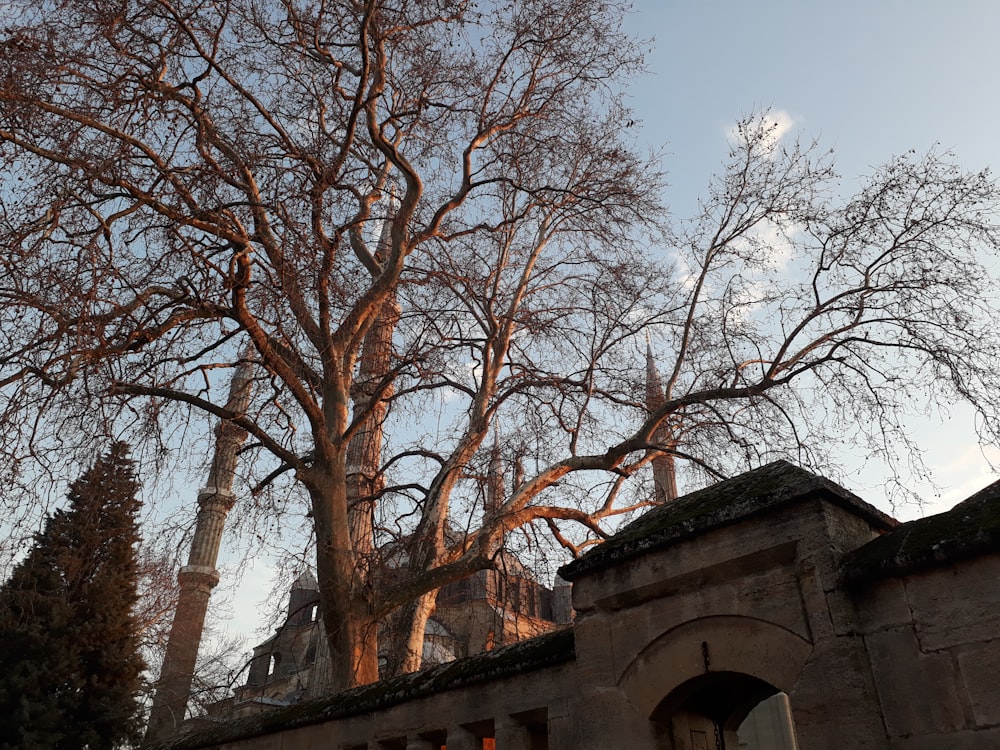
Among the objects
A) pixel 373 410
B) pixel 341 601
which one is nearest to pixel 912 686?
pixel 341 601

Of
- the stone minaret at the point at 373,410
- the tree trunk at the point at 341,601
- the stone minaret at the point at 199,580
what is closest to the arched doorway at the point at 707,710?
the tree trunk at the point at 341,601

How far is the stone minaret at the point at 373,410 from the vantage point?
12.5m

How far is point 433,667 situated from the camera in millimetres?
5246

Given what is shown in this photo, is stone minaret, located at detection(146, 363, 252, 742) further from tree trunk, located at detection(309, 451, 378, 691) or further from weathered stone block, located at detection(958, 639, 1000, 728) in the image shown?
weathered stone block, located at detection(958, 639, 1000, 728)

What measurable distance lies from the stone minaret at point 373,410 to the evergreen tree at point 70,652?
763cm

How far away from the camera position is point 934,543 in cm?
305

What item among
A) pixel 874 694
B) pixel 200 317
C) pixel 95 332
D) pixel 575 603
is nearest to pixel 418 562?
pixel 200 317

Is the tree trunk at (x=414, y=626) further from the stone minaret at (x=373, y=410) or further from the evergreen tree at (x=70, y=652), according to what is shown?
the evergreen tree at (x=70, y=652)

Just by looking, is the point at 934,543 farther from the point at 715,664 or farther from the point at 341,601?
the point at 341,601

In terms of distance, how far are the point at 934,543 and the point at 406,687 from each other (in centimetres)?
339

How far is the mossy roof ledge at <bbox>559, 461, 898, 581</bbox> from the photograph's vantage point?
136 inches

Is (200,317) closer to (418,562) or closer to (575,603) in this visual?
(418,562)

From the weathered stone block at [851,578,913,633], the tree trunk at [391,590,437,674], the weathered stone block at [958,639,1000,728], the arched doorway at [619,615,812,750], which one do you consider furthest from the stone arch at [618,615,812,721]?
the tree trunk at [391,590,437,674]

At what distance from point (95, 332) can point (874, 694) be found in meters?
6.51
